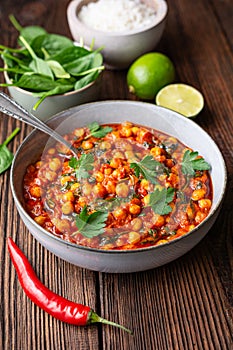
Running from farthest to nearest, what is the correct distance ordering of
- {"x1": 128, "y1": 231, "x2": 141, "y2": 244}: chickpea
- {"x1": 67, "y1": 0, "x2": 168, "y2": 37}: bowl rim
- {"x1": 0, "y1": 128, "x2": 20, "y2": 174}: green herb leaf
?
{"x1": 67, "y1": 0, "x2": 168, "y2": 37}: bowl rim, {"x1": 0, "y1": 128, "x2": 20, "y2": 174}: green herb leaf, {"x1": 128, "y1": 231, "x2": 141, "y2": 244}: chickpea

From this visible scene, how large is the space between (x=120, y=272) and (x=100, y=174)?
1.39 ft

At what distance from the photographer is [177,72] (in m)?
3.11

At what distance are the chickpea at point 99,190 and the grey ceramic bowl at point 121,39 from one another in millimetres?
1128

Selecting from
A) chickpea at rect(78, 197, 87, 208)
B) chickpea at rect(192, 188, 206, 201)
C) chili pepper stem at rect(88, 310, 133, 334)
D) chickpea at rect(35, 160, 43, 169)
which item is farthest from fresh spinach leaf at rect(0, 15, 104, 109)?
chili pepper stem at rect(88, 310, 133, 334)

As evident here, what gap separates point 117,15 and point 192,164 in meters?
1.20

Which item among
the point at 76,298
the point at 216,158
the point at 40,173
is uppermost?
the point at 216,158

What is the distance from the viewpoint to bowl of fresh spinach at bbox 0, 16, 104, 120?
2.60 m

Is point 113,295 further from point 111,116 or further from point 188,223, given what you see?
point 111,116

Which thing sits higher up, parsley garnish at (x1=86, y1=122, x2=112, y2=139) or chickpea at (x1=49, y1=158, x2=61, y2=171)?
parsley garnish at (x1=86, y1=122, x2=112, y2=139)

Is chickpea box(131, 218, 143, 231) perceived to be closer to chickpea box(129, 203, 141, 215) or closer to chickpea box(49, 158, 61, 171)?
chickpea box(129, 203, 141, 215)

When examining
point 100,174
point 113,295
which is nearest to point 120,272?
point 113,295

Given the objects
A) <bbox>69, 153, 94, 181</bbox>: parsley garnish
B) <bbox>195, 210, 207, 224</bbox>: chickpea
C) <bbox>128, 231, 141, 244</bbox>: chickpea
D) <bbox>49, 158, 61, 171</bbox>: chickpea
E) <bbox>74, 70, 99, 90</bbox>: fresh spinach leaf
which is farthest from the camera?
<bbox>74, 70, 99, 90</bbox>: fresh spinach leaf

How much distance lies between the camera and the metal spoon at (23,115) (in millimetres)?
2301

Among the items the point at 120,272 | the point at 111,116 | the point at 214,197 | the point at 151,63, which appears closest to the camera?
the point at 120,272
